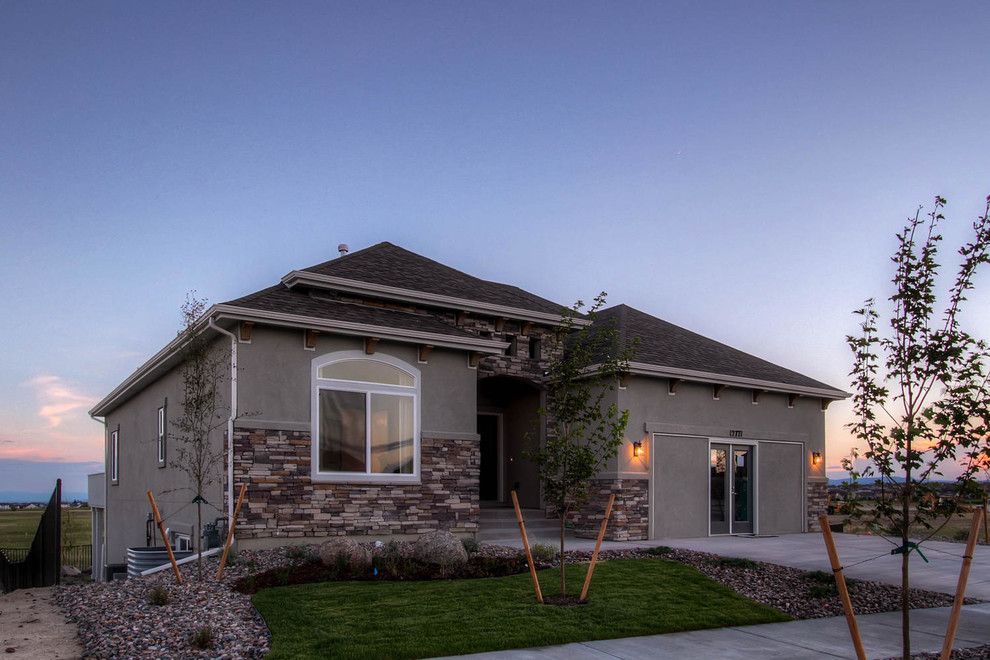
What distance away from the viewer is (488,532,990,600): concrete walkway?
435 inches

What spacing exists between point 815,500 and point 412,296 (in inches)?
438

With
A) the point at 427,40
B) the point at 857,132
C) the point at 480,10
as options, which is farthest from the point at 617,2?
the point at 857,132

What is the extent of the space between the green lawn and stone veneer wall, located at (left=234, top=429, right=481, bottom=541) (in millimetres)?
3299

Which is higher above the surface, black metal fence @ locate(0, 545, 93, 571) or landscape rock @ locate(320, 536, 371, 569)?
landscape rock @ locate(320, 536, 371, 569)

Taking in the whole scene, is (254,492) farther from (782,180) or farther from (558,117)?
(782,180)

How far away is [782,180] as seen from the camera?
53.6 ft

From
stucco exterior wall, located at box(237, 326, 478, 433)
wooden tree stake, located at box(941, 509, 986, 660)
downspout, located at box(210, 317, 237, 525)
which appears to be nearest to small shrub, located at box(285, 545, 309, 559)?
downspout, located at box(210, 317, 237, 525)

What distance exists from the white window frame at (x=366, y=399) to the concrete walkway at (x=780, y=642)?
6.78 m

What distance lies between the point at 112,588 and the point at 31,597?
1.68 meters

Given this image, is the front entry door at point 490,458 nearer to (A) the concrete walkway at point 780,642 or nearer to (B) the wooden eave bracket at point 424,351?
(B) the wooden eave bracket at point 424,351

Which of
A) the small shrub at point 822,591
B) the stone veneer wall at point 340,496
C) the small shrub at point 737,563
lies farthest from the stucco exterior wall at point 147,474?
the small shrub at point 822,591

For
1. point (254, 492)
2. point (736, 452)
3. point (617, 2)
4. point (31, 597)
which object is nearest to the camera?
point (31, 597)

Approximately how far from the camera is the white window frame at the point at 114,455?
20750 mm

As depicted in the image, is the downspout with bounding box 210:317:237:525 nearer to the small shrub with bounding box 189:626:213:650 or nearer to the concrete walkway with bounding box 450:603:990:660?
the small shrub with bounding box 189:626:213:650
